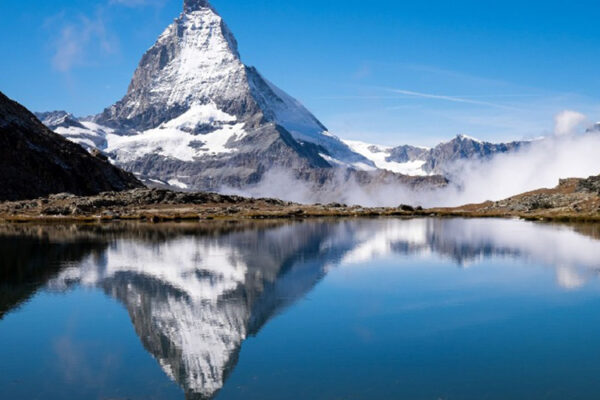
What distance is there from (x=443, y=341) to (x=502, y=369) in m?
5.08

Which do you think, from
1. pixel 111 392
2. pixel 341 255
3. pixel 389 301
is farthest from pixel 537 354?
pixel 341 255

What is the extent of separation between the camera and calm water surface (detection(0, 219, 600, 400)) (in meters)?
26.8

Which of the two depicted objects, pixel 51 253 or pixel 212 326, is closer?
pixel 212 326

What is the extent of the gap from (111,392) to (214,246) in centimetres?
5860

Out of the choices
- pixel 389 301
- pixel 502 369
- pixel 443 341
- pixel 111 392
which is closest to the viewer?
pixel 111 392

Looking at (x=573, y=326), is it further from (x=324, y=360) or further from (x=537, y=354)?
(x=324, y=360)

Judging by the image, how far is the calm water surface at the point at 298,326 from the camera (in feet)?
87.9

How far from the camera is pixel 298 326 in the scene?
37.2m

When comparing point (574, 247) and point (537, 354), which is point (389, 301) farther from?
point (574, 247)

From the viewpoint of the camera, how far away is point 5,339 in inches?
1342

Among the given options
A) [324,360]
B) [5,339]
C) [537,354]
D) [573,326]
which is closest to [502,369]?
[537,354]

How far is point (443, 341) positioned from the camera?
109ft

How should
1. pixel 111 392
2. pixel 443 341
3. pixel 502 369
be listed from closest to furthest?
1. pixel 111 392
2. pixel 502 369
3. pixel 443 341

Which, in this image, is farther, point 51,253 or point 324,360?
point 51,253
